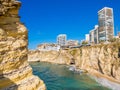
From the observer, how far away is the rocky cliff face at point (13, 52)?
1772 centimetres

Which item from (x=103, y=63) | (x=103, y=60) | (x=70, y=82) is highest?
(x=103, y=60)

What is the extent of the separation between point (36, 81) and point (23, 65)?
2.14m

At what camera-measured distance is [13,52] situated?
745 inches

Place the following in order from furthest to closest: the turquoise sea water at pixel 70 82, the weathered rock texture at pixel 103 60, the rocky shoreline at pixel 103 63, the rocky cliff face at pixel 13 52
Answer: the weathered rock texture at pixel 103 60 → the rocky shoreline at pixel 103 63 → the turquoise sea water at pixel 70 82 → the rocky cliff face at pixel 13 52

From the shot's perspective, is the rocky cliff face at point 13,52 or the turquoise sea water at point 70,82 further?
the turquoise sea water at point 70,82

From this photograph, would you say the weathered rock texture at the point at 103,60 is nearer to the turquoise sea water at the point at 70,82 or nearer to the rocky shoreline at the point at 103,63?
the rocky shoreline at the point at 103,63

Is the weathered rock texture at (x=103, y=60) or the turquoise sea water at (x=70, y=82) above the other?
the weathered rock texture at (x=103, y=60)

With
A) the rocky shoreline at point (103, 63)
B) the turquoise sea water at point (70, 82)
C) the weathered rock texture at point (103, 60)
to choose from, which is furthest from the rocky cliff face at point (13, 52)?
the weathered rock texture at point (103, 60)

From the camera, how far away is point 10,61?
18484 millimetres

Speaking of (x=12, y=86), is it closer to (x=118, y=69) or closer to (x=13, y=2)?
(x=13, y=2)

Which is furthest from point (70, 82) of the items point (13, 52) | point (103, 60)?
point (13, 52)

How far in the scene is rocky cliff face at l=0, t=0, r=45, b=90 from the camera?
17719 mm

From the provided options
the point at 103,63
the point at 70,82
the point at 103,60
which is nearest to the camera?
the point at 70,82

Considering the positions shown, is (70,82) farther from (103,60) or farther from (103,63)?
(103,60)
